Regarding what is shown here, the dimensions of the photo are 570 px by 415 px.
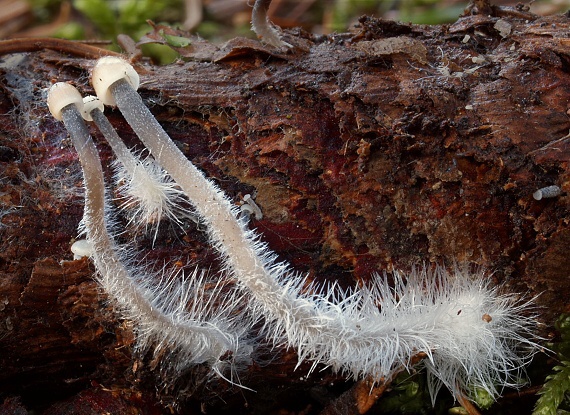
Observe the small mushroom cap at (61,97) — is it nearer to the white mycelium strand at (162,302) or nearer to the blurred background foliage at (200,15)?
the white mycelium strand at (162,302)

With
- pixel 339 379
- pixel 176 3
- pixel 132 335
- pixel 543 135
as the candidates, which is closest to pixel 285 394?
pixel 339 379

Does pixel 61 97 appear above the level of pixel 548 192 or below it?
above

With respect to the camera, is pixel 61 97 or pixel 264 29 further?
pixel 264 29

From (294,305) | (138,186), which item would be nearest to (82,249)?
(138,186)

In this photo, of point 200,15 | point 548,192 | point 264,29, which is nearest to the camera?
point 548,192

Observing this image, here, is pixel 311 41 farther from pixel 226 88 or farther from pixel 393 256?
pixel 393 256

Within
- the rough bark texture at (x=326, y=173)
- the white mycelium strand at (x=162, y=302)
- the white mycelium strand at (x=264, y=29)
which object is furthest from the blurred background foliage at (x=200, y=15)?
the white mycelium strand at (x=162, y=302)

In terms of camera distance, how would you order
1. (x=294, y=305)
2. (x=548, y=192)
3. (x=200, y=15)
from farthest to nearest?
(x=200, y=15)
(x=294, y=305)
(x=548, y=192)

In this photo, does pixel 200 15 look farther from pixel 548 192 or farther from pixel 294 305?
pixel 548 192
